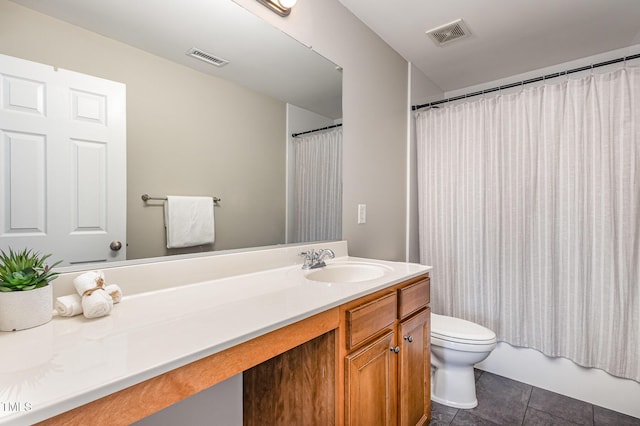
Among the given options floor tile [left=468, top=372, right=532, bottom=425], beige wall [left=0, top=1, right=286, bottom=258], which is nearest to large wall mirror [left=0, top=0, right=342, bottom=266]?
beige wall [left=0, top=1, right=286, bottom=258]

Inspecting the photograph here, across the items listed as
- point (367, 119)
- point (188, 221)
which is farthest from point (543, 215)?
point (188, 221)

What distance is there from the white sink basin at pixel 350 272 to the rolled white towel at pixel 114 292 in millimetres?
797

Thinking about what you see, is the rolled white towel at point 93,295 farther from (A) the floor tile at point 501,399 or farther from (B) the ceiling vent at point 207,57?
(A) the floor tile at point 501,399

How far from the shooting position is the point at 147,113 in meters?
1.07

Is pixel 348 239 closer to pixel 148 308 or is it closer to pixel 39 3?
pixel 148 308

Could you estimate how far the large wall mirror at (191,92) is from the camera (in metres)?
0.92

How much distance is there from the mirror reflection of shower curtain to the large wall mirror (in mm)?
94

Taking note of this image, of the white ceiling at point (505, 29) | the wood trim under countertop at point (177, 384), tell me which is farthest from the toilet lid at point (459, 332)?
the white ceiling at point (505, 29)

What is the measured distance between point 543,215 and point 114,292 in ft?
7.61

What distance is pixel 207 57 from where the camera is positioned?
1.23 metres

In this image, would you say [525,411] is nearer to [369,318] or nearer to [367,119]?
[369,318]

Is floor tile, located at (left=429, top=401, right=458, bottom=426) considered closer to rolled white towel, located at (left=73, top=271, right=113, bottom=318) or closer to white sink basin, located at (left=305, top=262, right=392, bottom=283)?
white sink basin, located at (left=305, top=262, right=392, bottom=283)

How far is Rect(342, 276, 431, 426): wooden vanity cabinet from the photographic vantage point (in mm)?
1037

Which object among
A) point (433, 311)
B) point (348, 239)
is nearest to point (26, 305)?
point (348, 239)
